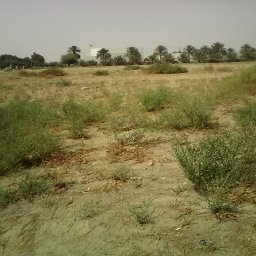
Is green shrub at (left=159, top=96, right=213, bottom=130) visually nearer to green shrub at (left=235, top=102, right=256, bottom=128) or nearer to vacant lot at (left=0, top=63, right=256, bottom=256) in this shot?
vacant lot at (left=0, top=63, right=256, bottom=256)

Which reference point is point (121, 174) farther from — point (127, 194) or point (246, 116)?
point (246, 116)

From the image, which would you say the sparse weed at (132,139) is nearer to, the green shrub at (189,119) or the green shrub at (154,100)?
the green shrub at (189,119)

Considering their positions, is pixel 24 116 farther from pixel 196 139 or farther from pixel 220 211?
pixel 220 211

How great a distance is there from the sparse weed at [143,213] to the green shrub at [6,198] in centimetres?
152

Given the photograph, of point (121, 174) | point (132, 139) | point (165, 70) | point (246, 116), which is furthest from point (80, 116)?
point (165, 70)

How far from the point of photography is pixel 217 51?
208ft

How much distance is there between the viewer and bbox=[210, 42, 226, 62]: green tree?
62.0 metres

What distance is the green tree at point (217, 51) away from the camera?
6199 centimetres

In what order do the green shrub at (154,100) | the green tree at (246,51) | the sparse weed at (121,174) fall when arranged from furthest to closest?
1. the green tree at (246,51)
2. the green shrub at (154,100)
3. the sparse weed at (121,174)

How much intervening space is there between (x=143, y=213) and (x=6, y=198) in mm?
1775

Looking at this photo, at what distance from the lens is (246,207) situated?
3.62 meters

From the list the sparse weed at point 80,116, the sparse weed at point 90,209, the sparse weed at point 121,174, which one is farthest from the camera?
the sparse weed at point 80,116

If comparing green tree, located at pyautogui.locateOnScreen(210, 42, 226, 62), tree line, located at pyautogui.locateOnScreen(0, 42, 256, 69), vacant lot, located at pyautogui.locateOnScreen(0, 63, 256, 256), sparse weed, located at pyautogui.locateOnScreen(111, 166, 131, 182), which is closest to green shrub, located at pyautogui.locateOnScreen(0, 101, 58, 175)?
vacant lot, located at pyautogui.locateOnScreen(0, 63, 256, 256)

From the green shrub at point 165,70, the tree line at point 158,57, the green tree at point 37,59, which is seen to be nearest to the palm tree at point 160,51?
the tree line at point 158,57
